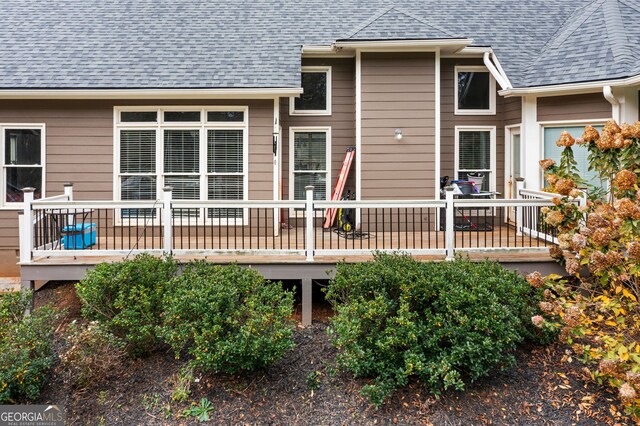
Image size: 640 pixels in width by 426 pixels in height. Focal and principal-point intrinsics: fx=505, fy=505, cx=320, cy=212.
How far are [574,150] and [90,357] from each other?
8140 millimetres

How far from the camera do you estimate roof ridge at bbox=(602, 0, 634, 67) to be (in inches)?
326

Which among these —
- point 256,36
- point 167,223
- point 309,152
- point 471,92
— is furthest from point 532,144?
point 167,223

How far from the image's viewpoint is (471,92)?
10.5 m

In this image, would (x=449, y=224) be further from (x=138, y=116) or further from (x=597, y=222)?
(x=138, y=116)

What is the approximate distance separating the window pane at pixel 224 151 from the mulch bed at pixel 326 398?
419cm

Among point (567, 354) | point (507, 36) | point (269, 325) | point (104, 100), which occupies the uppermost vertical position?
point (507, 36)

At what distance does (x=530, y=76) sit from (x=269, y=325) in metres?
7.01

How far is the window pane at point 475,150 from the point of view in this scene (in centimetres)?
1046

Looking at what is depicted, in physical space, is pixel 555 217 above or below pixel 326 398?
above

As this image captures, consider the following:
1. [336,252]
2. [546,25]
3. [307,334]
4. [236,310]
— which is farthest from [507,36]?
[236,310]

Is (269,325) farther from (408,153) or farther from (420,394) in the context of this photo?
(408,153)

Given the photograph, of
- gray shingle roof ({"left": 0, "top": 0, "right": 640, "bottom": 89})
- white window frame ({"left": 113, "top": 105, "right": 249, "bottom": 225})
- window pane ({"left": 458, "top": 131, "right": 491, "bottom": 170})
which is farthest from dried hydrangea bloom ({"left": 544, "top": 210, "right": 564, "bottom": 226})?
white window frame ({"left": 113, "top": 105, "right": 249, "bottom": 225})

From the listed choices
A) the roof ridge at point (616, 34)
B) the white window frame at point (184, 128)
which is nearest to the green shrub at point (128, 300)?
the white window frame at point (184, 128)

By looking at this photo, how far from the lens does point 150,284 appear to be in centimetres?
606
